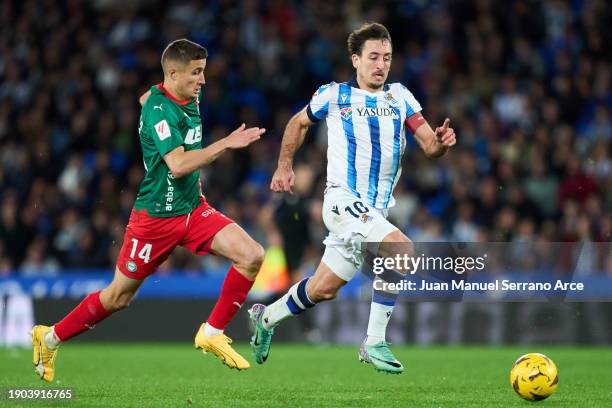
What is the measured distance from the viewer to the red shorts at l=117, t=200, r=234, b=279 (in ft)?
25.4

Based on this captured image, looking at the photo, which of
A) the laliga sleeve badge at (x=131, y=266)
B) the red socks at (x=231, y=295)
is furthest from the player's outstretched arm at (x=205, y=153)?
the red socks at (x=231, y=295)

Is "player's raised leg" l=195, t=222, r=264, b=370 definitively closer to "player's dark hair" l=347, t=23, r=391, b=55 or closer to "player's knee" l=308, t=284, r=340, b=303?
"player's knee" l=308, t=284, r=340, b=303

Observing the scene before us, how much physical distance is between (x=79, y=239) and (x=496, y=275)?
246 inches

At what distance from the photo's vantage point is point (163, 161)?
307 inches

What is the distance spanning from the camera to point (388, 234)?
765 centimetres

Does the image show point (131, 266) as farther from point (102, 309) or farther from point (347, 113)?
point (347, 113)

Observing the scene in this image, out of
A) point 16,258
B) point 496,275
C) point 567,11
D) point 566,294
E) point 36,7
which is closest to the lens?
point 566,294

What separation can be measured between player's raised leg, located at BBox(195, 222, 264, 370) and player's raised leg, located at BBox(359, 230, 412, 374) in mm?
867

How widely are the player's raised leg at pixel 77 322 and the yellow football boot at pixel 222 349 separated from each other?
2.00ft

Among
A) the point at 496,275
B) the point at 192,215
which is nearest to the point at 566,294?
the point at 496,275

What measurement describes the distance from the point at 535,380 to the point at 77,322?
3.19 metres

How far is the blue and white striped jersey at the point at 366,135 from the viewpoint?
315 inches

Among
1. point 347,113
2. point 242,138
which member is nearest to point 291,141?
point 347,113

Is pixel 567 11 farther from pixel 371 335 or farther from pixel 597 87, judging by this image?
pixel 371 335
